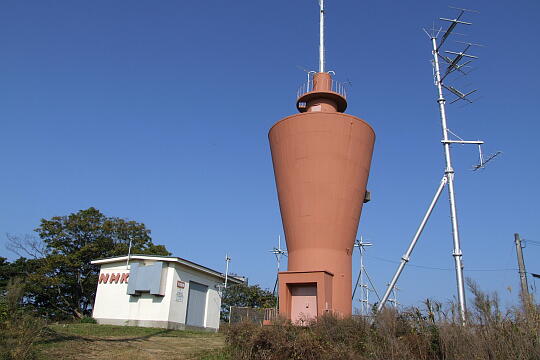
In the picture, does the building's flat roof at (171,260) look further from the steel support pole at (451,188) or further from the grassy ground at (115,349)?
the steel support pole at (451,188)

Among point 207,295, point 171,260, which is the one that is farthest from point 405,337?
point 207,295

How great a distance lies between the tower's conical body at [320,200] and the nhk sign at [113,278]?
38.4ft

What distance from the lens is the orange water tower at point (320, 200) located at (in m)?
16.0

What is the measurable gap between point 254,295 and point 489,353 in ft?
116

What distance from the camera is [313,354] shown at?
976cm

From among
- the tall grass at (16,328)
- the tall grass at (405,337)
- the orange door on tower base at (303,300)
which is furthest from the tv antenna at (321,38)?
the tall grass at (16,328)

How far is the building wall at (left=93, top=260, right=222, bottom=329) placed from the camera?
75.5ft

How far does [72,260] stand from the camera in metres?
31.9

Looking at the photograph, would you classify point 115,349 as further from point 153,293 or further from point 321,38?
point 321,38

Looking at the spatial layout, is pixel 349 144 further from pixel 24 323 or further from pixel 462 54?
pixel 24 323

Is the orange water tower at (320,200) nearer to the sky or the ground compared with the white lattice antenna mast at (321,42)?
nearer to the ground

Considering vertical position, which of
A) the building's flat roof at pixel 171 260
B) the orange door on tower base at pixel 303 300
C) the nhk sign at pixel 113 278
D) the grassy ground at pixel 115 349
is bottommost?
the grassy ground at pixel 115 349

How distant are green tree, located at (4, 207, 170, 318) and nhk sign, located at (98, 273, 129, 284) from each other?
17.7 ft

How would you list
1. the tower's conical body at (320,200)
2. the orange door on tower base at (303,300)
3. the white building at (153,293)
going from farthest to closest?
1. the white building at (153,293)
2. the tower's conical body at (320,200)
3. the orange door on tower base at (303,300)
